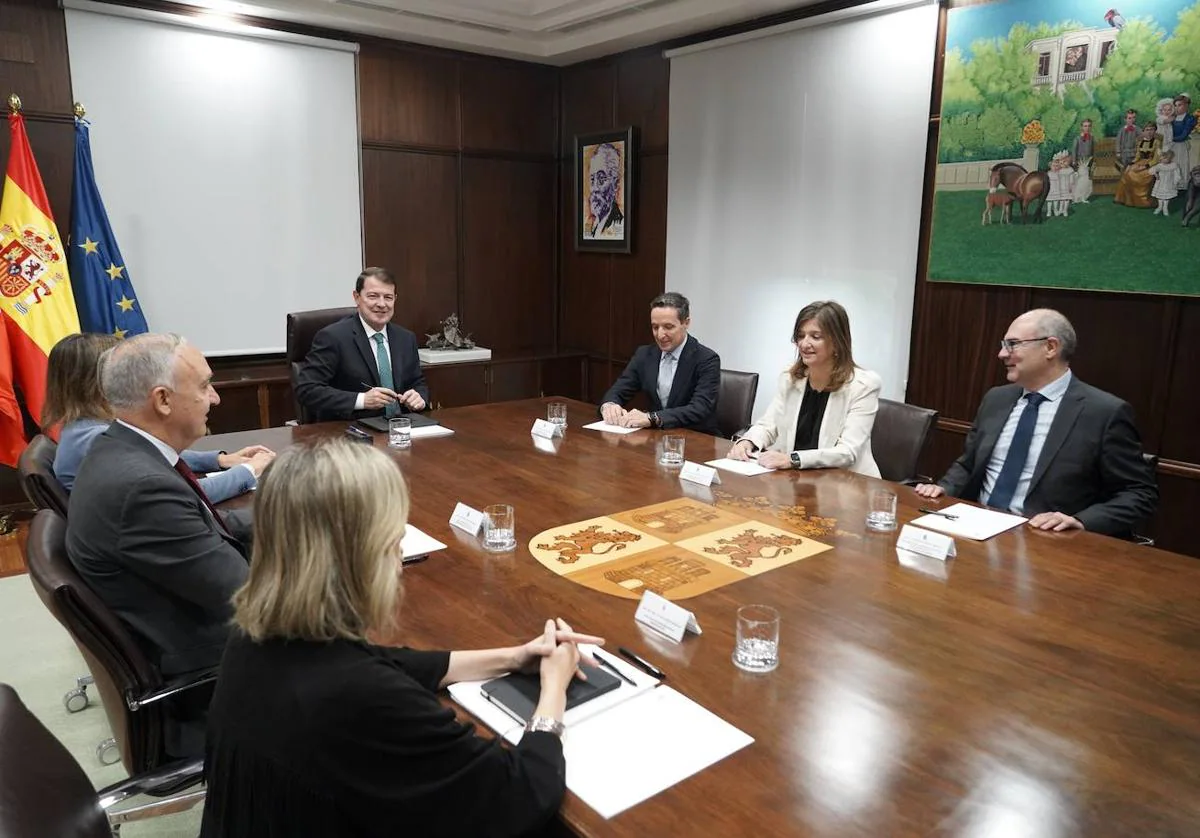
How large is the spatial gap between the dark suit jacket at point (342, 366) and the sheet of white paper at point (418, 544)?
65.5 inches

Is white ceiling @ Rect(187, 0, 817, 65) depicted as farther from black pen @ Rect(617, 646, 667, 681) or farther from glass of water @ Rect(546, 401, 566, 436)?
black pen @ Rect(617, 646, 667, 681)

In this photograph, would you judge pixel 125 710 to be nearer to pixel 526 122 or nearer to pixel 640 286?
pixel 640 286

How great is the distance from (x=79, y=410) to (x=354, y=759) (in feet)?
6.23

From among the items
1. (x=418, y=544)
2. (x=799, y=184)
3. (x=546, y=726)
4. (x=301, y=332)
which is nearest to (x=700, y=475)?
(x=418, y=544)

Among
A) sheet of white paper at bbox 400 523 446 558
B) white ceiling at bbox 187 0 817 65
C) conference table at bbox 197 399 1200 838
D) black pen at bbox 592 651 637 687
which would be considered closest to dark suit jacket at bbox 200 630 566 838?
conference table at bbox 197 399 1200 838

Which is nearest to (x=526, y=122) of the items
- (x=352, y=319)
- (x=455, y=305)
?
(x=455, y=305)

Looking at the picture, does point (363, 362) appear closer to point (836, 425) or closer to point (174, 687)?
point (836, 425)

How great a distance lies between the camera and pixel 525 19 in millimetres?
5590

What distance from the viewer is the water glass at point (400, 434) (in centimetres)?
303

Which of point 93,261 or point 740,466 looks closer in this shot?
point 740,466

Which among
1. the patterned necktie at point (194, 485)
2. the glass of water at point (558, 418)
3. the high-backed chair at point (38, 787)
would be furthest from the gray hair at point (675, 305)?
the high-backed chair at point (38, 787)

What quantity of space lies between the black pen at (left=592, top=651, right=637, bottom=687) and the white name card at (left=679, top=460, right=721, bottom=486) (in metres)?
1.20

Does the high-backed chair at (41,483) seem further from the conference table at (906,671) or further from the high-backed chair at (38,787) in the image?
the high-backed chair at (38,787)

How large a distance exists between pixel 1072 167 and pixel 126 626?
3.89 metres
